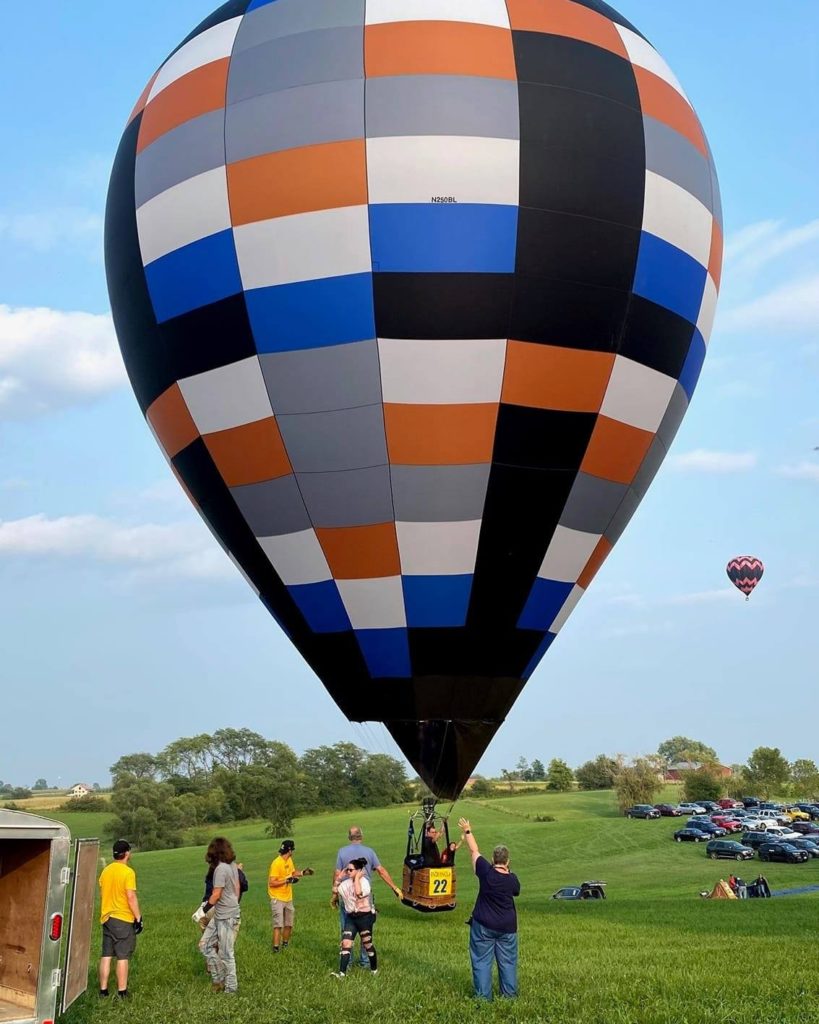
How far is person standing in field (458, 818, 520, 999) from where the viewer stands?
7941 millimetres

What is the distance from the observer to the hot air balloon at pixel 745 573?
50031 millimetres

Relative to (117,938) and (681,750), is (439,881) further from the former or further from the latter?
(681,750)

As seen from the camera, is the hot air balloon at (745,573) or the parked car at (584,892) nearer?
the parked car at (584,892)

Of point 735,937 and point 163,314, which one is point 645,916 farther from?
point 163,314

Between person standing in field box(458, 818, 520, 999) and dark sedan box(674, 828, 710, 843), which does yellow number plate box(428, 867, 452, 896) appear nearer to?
person standing in field box(458, 818, 520, 999)

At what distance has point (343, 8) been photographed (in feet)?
43.1

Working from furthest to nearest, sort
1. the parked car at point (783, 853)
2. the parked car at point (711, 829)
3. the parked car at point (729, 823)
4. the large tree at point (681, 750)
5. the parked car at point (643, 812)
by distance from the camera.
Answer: the large tree at point (681, 750) < the parked car at point (643, 812) < the parked car at point (729, 823) < the parked car at point (711, 829) < the parked car at point (783, 853)

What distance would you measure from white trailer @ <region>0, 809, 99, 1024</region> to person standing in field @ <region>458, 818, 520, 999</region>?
301 cm

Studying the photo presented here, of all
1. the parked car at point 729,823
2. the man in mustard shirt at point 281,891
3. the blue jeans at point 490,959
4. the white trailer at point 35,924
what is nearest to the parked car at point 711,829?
the parked car at point 729,823

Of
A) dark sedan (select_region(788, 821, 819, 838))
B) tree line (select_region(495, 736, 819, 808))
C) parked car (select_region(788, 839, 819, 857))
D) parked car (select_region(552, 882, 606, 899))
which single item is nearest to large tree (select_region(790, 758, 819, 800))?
tree line (select_region(495, 736, 819, 808))

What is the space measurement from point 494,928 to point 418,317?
6.72 metres

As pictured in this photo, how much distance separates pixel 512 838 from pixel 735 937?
47.2 meters

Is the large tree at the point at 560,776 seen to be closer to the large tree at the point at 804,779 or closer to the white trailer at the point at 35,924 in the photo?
the large tree at the point at 804,779

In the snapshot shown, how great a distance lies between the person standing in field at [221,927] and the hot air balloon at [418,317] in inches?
170
